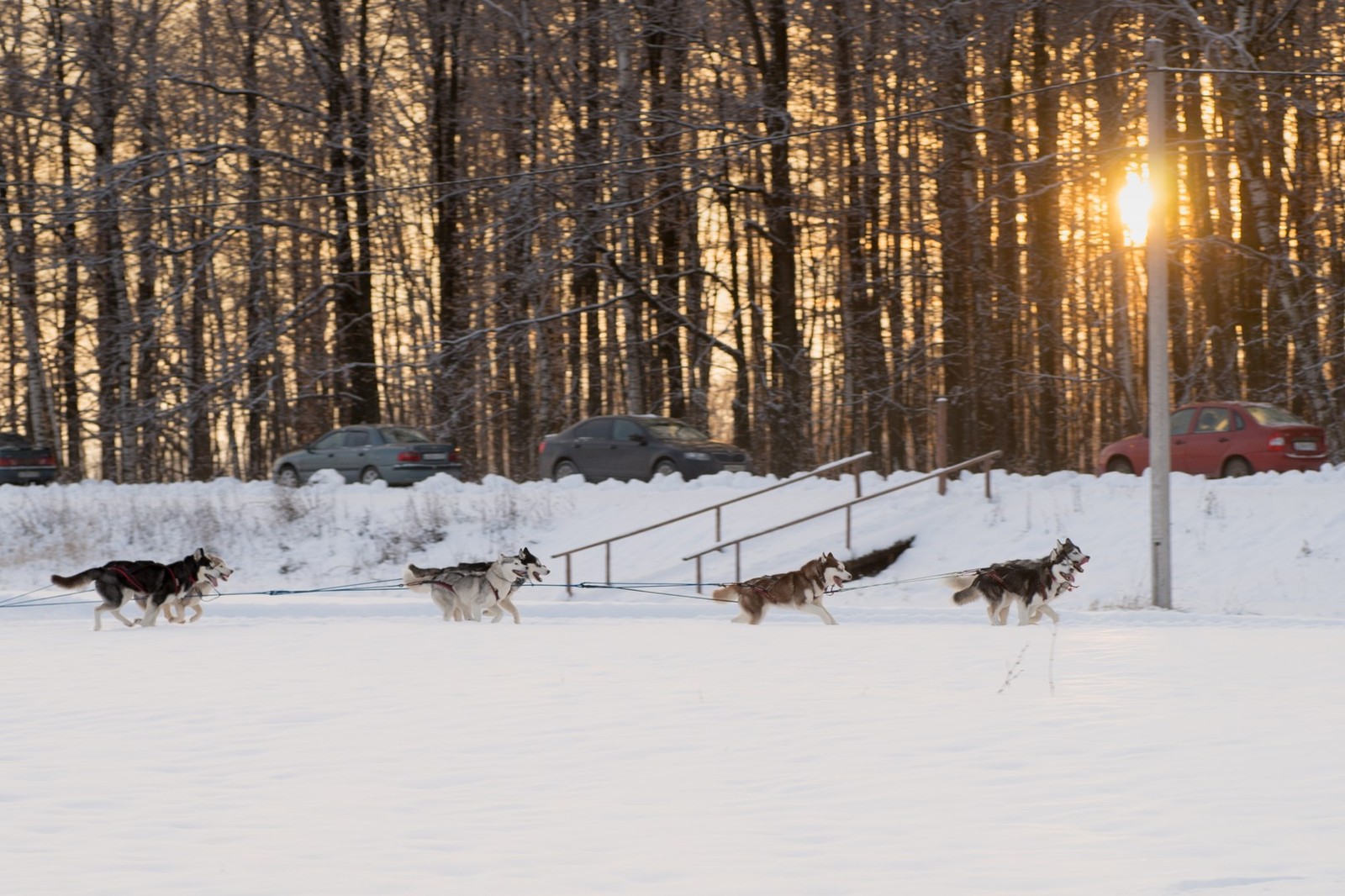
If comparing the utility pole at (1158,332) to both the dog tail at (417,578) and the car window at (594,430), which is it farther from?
the car window at (594,430)

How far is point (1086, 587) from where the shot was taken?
20.1m

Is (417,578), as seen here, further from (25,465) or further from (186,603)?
(25,465)

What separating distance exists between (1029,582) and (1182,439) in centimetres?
1175

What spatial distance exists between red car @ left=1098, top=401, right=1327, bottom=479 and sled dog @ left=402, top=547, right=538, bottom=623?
43.8 ft

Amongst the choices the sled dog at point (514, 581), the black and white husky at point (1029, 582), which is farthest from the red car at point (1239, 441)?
the sled dog at point (514, 581)

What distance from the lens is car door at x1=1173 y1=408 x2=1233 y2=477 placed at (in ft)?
84.9

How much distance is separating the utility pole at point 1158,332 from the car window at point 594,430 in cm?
1355

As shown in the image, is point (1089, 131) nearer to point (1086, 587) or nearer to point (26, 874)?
point (1086, 587)

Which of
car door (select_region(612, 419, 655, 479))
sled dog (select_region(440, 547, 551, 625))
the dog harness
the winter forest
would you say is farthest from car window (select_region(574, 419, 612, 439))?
the dog harness

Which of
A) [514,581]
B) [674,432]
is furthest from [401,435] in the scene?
[514,581]

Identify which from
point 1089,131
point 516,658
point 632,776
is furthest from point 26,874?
point 1089,131

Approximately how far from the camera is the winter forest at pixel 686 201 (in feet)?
104

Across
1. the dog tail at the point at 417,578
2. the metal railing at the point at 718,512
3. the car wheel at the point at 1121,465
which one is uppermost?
the car wheel at the point at 1121,465

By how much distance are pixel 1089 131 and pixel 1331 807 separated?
1128 inches
